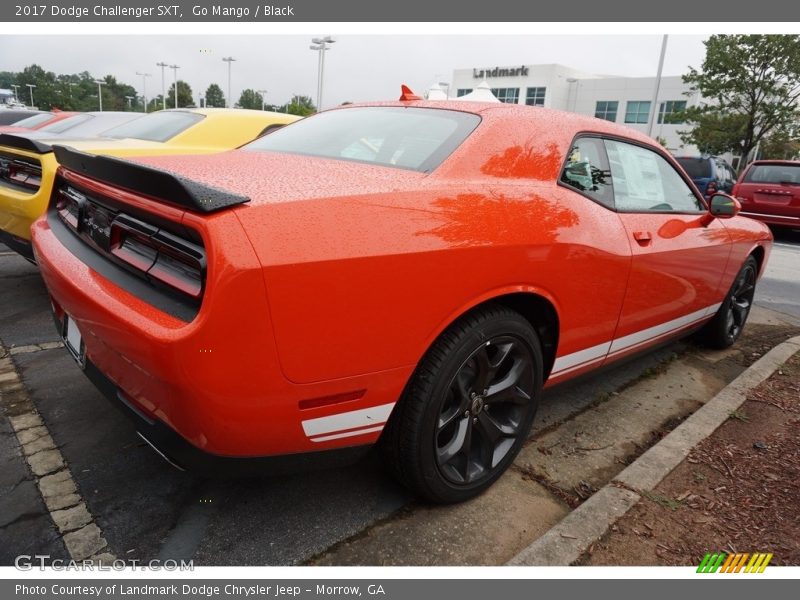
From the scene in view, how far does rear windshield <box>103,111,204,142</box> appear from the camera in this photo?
525 centimetres

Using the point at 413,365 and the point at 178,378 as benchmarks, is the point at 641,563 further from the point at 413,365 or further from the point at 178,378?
the point at 178,378

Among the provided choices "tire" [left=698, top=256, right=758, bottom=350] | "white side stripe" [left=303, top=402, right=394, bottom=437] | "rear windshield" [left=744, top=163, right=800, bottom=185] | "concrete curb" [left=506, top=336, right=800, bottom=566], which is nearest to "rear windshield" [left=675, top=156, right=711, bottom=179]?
"rear windshield" [left=744, top=163, right=800, bottom=185]

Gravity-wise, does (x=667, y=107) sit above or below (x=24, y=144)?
above

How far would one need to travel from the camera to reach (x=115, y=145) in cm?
452

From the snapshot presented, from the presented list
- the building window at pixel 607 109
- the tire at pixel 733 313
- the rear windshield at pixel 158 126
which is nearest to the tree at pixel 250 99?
the building window at pixel 607 109

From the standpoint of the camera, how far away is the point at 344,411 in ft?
5.59

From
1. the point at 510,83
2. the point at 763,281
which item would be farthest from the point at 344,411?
the point at 510,83

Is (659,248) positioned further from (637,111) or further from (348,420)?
(637,111)

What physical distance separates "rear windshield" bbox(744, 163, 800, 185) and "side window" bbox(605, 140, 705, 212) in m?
8.62

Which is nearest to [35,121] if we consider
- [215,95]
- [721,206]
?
[721,206]

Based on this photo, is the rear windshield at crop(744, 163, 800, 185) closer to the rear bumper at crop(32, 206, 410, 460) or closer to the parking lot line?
the rear bumper at crop(32, 206, 410, 460)

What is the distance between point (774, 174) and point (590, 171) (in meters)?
9.98

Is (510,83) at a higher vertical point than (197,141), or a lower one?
higher

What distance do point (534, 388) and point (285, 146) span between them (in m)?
1.54
